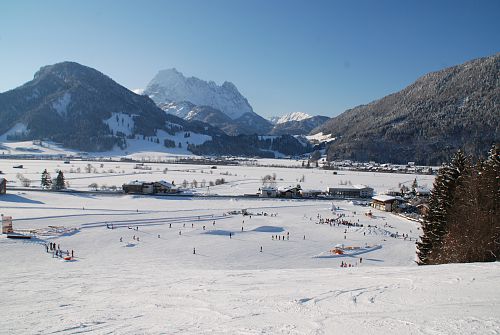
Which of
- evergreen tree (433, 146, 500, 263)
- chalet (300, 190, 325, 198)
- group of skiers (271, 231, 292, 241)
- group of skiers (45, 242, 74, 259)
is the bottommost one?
group of skiers (271, 231, 292, 241)

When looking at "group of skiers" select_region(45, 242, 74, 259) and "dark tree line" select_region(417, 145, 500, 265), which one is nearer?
"dark tree line" select_region(417, 145, 500, 265)

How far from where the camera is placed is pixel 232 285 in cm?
1291

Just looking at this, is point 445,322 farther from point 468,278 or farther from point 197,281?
point 197,281

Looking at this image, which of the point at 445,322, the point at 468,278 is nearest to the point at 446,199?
the point at 468,278

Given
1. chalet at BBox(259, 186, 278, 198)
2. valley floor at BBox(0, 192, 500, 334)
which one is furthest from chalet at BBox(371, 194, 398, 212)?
valley floor at BBox(0, 192, 500, 334)

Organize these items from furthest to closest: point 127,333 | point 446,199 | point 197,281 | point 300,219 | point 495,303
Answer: point 300,219 < point 446,199 < point 197,281 < point 495,303 < point 127,333

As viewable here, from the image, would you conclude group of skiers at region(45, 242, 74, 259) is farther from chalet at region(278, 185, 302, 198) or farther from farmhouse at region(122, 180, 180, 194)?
chalet at region(278, 185, 302, 198)

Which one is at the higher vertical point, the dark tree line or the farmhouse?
the dark tree line

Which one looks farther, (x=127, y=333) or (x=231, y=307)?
(x=231, y=307)

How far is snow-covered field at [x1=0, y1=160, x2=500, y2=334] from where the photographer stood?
25.3ft

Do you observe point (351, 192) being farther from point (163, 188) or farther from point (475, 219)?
point (475, 219)

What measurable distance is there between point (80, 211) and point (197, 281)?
35.4m

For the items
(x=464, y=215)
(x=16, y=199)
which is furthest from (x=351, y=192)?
(x=16, y=199)

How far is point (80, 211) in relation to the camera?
1756 inches
